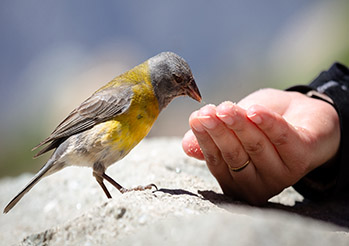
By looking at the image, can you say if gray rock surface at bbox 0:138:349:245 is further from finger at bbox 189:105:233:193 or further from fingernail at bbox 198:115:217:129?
fingernail at bbox 198:115:217:129

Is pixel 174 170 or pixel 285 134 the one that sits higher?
pixel 285 134

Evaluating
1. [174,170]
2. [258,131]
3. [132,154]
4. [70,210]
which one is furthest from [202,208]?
[132,154]

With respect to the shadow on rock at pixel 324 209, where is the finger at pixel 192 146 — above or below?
above

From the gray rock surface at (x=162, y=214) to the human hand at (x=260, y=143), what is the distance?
19 centimetres

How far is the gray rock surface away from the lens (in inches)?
66.4

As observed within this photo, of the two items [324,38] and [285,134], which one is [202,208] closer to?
[285,134]

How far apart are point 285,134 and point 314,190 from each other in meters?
1.06

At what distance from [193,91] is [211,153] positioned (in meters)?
0.85

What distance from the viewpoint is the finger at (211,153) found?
247 cm

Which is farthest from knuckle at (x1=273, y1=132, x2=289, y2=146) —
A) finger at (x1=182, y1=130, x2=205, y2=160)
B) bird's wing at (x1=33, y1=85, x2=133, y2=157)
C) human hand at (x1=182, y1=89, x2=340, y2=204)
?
bird's wing at (x1=33, y1=85, x2=133, y2=157)

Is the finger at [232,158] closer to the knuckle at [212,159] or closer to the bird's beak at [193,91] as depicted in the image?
the knuckle at [212,159]

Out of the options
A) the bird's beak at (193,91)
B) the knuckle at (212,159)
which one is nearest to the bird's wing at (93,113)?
the bird's beak at (193,91)

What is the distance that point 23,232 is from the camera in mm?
3355

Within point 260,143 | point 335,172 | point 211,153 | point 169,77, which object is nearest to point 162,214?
point 211,153
